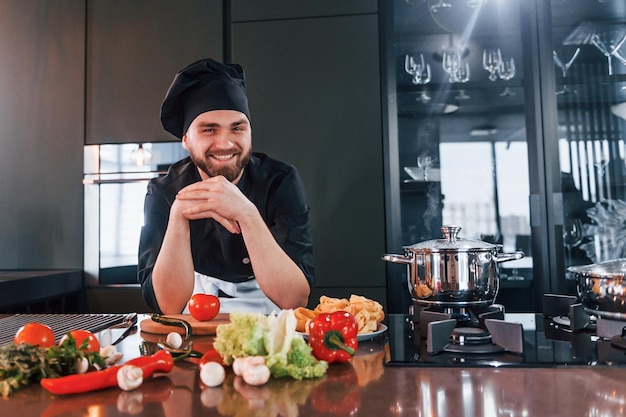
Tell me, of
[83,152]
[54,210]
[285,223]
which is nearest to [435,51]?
[285,223]

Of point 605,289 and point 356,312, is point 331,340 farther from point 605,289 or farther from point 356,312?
point 605,289

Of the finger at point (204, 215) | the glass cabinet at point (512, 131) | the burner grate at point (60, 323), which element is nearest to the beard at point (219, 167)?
the finger at point (204, 215)

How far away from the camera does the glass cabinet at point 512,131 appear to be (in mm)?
2236

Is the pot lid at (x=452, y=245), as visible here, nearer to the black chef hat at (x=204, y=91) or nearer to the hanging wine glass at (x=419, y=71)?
the black chef hat at (x=204, y=91)

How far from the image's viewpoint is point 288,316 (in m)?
0.72

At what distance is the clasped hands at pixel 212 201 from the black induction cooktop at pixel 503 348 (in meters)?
0.52

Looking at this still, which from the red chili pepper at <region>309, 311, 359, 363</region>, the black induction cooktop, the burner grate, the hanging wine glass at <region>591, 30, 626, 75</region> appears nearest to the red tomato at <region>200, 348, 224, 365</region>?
the red chili pepper at <region>309, 311, 359, 363</region>

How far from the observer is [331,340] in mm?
762

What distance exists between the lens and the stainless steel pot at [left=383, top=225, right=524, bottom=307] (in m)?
0.97

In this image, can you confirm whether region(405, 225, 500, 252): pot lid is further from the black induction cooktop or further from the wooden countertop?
the wooden countertop

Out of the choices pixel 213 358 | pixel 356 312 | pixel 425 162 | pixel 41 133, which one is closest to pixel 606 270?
pixel 356 312

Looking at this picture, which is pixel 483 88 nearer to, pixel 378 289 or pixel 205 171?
pixel 378 289

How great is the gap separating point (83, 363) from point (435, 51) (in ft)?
7.36

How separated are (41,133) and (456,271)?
217 cm
